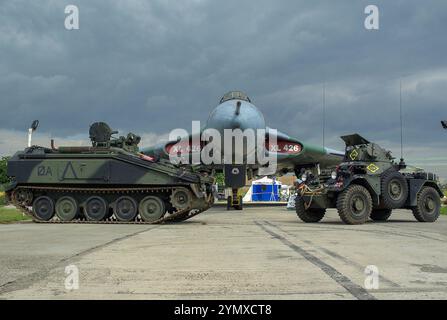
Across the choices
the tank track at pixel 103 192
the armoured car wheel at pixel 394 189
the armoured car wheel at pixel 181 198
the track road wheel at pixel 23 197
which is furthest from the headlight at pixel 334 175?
the track road wheel at pixel 23 197

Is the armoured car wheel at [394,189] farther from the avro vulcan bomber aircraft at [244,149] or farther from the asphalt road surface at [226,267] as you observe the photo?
the avro vulcan bomber aircraft at [244,149]

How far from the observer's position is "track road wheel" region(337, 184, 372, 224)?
42.4ft

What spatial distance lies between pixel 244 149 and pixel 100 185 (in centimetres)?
852

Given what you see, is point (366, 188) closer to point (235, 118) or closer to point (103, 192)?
point (103, 192)

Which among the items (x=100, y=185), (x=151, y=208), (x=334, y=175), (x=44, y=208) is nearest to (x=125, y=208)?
(x=151, y=208)

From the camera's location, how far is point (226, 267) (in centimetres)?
609

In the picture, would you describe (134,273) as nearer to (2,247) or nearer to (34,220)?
(2,247)

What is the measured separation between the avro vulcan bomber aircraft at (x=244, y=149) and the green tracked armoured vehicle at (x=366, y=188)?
761 cm

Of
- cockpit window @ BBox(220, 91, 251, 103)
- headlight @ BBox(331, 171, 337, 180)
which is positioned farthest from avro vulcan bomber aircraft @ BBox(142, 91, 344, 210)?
headlight @ BBox(331, 171, 337, 180)

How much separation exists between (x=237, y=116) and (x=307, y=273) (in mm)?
16363

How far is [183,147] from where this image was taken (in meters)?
26.0

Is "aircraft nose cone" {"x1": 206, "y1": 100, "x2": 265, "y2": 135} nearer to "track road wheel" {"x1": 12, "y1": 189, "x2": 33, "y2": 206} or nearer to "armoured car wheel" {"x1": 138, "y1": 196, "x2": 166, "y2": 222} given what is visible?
"armoured car wheel" {"x1": 138, "y1": 196, "x2": 166, "y2": 222}

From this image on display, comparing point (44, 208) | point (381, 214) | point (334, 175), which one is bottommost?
point (381, 214)
